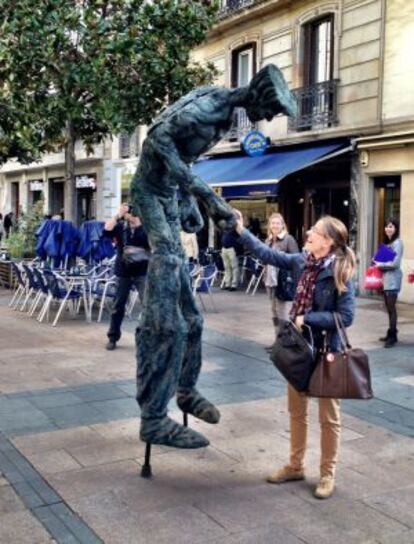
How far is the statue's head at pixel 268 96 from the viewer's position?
422cm

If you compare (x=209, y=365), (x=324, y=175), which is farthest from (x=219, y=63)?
(x=209, y=365)

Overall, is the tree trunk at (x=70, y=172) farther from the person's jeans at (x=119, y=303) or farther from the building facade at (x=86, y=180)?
the person's jeans at (x=119, y=303)

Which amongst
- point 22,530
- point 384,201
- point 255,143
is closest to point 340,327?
point 22,530

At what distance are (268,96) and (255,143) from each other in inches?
544

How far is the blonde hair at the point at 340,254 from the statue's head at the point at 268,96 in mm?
714

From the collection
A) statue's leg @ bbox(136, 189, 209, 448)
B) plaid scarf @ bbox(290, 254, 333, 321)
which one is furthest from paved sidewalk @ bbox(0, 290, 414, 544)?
plaid scarf @ bbox(290, 254, 333, 321)

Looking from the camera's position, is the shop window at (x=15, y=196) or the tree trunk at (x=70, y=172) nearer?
the tree trunk at (x=70, y=172)

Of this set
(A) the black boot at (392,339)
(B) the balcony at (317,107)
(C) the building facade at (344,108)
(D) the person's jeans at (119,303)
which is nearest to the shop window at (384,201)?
(C) the building facade at (344,108)

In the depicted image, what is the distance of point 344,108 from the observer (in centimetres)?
1605

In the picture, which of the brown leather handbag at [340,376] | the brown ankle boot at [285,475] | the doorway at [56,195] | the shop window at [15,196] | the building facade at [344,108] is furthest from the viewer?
the shop window at [15,196]

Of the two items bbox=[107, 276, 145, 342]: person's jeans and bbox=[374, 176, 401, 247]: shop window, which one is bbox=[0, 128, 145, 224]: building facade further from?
bbox=[107, 276, 145, 342]: person's jeans

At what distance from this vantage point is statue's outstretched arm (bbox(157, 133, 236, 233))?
4.25 meters

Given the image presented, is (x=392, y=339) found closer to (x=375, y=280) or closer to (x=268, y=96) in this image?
(x=375, y=280)

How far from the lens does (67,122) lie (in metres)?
15.6
